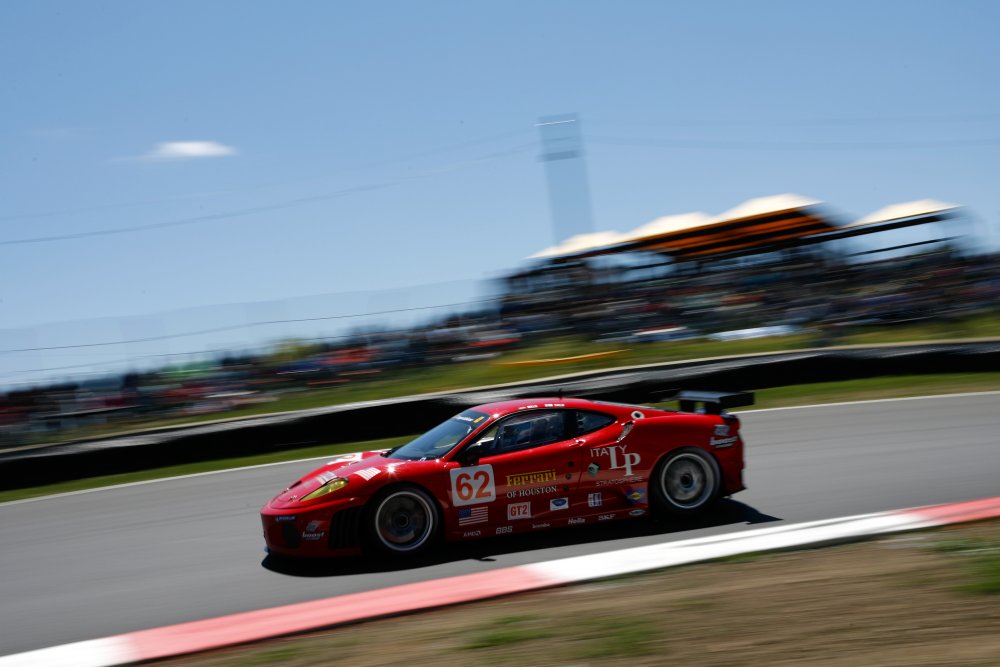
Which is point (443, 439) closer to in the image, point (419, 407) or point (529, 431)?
point (529, 431)

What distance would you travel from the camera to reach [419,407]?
12805 millimetres

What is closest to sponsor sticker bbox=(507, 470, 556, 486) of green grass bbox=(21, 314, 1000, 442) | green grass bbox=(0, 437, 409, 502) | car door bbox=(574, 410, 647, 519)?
car door bbox=(574, 410, 647, 519)

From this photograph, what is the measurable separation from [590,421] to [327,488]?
6.69ft

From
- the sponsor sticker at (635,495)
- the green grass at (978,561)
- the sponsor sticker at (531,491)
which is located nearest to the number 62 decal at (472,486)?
the sponsor sticker at (531,491)

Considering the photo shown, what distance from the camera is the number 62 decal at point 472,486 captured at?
21.1 ft

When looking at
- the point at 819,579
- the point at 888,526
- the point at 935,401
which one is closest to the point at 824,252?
the point at 935,401

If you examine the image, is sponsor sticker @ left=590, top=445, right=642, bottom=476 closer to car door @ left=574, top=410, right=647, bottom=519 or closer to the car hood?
car door @ left=574, top=410, right=647, bottom=519

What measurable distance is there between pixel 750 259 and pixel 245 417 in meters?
10.6

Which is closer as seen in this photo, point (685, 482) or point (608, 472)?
point (608, 472)

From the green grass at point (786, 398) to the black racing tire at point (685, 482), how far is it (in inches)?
218

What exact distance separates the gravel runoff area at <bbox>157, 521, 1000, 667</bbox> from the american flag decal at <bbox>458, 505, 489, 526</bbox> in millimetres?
1444

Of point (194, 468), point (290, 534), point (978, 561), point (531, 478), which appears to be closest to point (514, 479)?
point (531, 478)

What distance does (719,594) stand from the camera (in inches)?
183

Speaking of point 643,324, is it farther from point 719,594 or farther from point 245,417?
point 719,594
